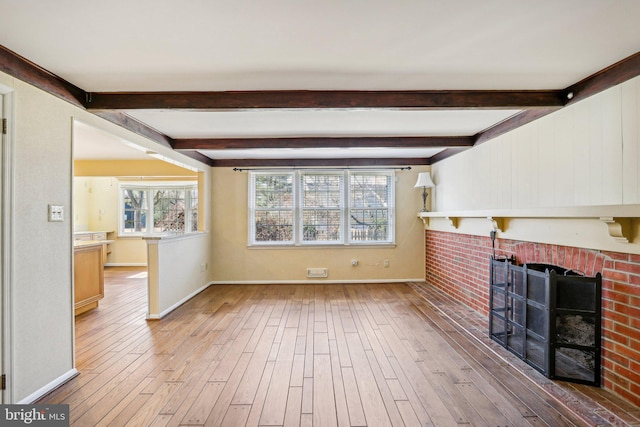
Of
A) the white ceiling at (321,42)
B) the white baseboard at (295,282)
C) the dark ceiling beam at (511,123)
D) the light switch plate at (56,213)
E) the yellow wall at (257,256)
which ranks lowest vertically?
the white baseboard at (295,282)

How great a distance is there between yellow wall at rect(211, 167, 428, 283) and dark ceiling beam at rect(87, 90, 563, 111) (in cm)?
310

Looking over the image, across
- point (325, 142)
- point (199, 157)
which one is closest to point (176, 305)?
point (199, 157)

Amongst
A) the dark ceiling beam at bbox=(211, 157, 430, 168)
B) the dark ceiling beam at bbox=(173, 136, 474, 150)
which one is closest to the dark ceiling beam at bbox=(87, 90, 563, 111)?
the dark ceiling beam at bbox=(173, 136, 474, 150)

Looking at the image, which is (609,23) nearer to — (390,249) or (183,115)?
(183,115)

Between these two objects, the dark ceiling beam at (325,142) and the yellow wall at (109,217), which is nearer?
the dark ceiling beam at (325,142)

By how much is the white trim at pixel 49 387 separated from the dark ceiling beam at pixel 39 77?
6.94ft

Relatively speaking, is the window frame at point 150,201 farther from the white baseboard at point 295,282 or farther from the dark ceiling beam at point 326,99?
the dark ceiling beam at point 326,99

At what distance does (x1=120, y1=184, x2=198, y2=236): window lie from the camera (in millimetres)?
8172

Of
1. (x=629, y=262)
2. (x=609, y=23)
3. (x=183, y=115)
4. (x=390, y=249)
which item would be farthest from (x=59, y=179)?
(x=390, y=249)

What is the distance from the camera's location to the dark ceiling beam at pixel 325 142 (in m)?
4.31

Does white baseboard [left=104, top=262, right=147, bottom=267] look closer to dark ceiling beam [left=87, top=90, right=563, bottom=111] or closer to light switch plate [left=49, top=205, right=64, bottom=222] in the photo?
light switch plate [left=49, top=205, right=64, bottom=222]

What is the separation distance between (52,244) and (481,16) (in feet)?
10.4

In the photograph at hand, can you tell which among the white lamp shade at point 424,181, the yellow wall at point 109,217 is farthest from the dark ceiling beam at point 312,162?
the yellow wall at point 109,217

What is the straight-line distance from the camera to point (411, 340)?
3262mm
